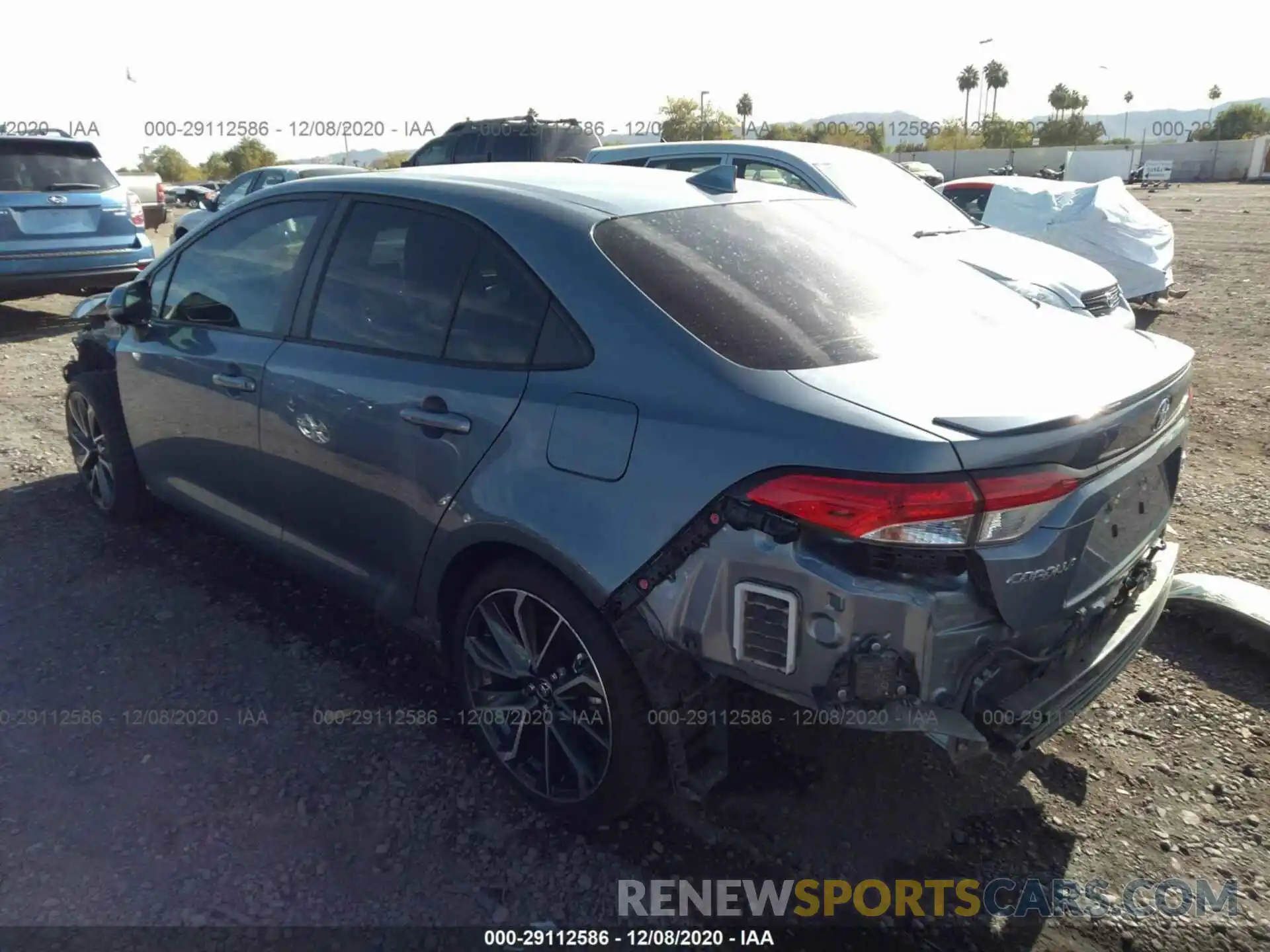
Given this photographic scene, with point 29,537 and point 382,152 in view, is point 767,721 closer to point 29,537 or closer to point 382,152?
point 29,537

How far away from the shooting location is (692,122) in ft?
192

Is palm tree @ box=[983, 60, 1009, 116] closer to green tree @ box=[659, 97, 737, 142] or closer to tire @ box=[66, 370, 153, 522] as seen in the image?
green tree @ box=[659, 97, 737, 142]

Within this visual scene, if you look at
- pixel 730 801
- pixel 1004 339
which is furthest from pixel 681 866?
pixel 1004 339

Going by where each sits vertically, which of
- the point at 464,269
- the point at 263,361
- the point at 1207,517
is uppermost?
the point at 464,269

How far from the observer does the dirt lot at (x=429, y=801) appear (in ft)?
8.09

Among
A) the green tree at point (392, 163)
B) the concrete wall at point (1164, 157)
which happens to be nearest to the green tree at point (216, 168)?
the green tree at point (392, 163)

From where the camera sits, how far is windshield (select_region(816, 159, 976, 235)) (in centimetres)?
707

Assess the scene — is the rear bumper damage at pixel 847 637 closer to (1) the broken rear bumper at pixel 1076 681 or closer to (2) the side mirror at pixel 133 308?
(1) the broken rear bumper at pixel 1076 681

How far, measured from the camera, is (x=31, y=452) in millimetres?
5809

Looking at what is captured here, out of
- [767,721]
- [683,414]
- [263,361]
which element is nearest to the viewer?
[683,414]

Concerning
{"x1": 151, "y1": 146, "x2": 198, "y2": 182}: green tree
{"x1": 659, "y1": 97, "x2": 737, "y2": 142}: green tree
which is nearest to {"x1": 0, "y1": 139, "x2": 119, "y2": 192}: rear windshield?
{"x1": 659, "y1": 97, "x2": 737, "y2": 142}: green tree

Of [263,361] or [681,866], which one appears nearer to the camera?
[681,866]

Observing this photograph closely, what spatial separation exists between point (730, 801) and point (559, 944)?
696 millimetres

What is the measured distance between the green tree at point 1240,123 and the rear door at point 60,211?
8208 cm
